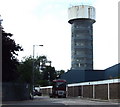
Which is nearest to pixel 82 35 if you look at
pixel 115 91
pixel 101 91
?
pixel 101 91

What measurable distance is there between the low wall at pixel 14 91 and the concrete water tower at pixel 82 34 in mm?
90717

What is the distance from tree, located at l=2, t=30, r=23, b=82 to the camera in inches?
1732

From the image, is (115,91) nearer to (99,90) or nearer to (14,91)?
(99,90)

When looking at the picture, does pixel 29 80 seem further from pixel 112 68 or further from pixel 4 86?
pixel 4 86

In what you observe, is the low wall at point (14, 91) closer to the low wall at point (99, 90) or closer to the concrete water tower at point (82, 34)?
the low wall at point (99, 90)

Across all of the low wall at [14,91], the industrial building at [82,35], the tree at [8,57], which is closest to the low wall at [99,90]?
the low wall at [14,91]

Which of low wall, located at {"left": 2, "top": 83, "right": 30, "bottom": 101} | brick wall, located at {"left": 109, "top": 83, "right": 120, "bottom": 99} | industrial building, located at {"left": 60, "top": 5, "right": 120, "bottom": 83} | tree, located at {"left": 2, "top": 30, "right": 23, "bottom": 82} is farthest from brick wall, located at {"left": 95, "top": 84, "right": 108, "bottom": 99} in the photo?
industrial building, located at {"left": 60, "top": 5, "right": 120, "bottom": 83}

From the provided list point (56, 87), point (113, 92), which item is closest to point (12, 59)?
point (113, 92)

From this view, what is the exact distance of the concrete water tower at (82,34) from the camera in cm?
14538

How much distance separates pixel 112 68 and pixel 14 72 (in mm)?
39695

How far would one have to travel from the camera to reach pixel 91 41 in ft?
488

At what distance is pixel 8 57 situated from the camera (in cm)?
4453

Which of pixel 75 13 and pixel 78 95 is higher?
pixel 75 13

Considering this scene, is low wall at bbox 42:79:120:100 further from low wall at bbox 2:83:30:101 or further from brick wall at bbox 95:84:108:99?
low wall at bbox 2:83:30:101
